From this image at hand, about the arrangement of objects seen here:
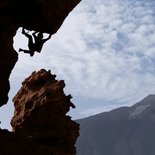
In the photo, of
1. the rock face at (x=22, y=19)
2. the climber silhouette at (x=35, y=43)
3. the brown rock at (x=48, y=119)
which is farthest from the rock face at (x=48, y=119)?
the climber silhouette at (x=35, y=43)

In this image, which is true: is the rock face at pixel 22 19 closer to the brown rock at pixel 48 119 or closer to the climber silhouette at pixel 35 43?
the climber silhouette at pixel 35 43

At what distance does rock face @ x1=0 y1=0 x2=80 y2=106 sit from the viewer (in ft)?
99.4

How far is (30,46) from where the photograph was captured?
31.1 meters

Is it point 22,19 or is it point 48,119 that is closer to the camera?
point 22,19

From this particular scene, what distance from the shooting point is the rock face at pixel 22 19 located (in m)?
30.3

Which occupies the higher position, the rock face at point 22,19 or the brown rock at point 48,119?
the rock face at point 22,19

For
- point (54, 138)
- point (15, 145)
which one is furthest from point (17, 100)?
Result: point (15, 145)

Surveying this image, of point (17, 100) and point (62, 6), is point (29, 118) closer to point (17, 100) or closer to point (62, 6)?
point (17, 100)

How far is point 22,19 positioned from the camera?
31875mm

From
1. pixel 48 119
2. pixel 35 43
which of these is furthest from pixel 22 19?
pixel 48 119

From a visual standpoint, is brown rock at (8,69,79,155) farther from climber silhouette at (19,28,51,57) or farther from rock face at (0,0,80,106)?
climber silhouette at (19,28,51,57)

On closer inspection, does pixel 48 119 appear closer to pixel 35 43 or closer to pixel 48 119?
pixel 48 119

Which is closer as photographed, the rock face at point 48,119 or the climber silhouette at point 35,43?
the climber silhouette at point 35,43

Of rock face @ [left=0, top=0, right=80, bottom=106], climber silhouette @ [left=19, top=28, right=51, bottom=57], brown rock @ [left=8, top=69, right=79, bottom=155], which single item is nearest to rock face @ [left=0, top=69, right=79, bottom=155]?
brown rock @ [left=8, top=69, right=79, bottom=155]
